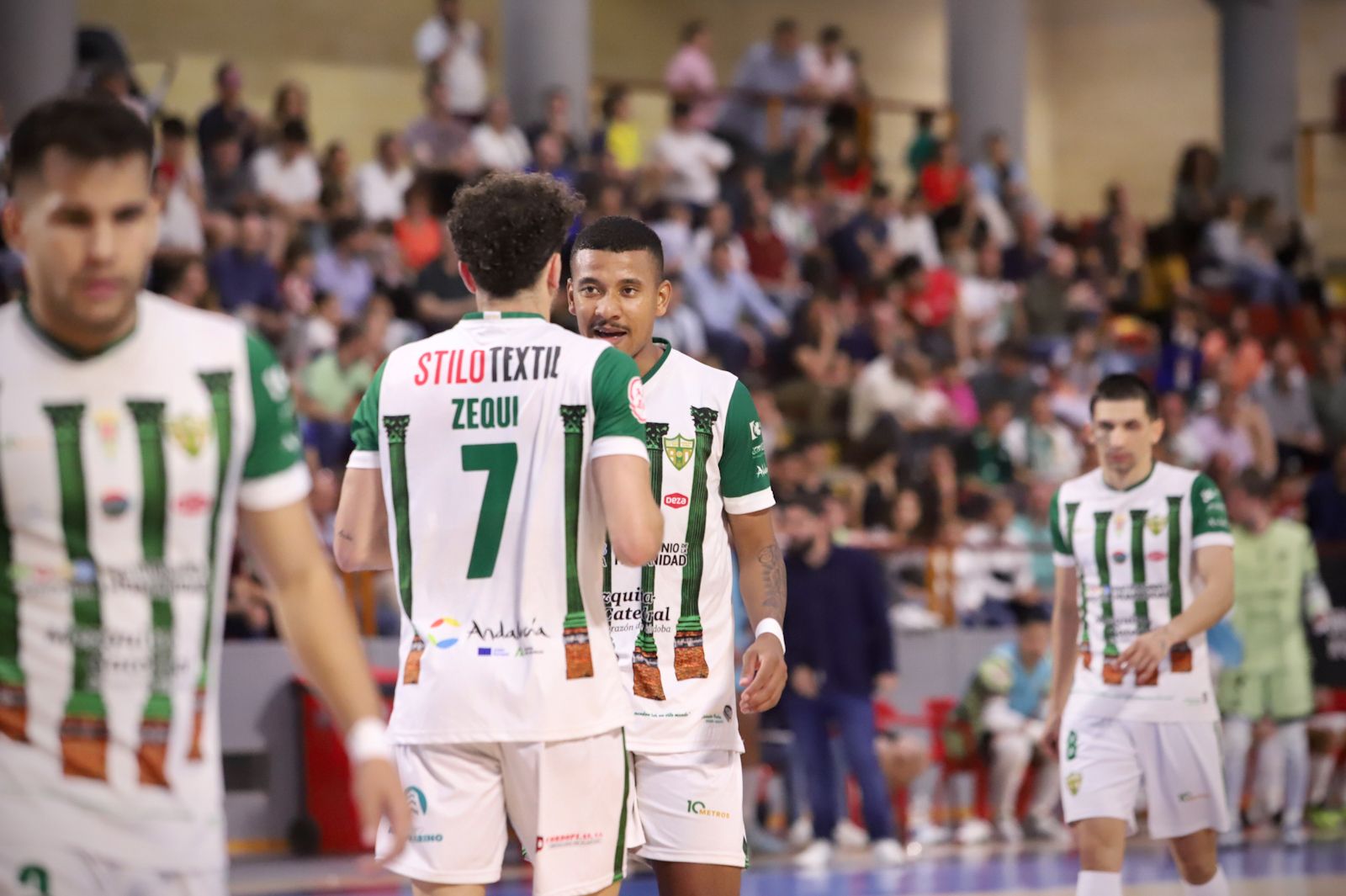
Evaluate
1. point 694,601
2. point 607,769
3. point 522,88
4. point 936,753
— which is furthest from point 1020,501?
point 607,769

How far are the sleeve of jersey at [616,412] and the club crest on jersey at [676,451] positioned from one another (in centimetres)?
Result: 109

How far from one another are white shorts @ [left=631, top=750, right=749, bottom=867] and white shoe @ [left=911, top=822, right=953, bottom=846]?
7.66 meters

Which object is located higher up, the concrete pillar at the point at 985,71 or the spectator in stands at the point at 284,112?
the concrete pillar at the point at 985,71

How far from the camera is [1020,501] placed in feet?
52.1

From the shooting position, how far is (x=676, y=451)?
5.71 m

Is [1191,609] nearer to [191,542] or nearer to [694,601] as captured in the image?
[694,601]

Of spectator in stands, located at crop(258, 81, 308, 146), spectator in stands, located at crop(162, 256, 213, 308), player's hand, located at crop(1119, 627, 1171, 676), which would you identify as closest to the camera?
player's hand, located at crop(1119, 627, 1171, 676)

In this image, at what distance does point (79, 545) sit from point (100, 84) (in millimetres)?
10354

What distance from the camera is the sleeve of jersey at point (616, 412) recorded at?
4488 millimetres

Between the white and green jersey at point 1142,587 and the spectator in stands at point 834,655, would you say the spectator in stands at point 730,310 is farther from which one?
the white and green jersey at point 1142,587

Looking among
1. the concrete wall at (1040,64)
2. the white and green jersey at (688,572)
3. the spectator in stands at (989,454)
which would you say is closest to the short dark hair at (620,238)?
the white and green jersey at (688,572)

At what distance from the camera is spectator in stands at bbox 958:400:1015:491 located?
16312mm

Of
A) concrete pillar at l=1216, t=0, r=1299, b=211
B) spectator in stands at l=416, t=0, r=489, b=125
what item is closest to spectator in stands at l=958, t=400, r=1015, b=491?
spectator in stands at l=416, t=0, r=489, b=125

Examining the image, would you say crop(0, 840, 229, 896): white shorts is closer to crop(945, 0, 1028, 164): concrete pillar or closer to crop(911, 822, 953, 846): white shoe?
crop(911, 822, 953, 846): white shoe
